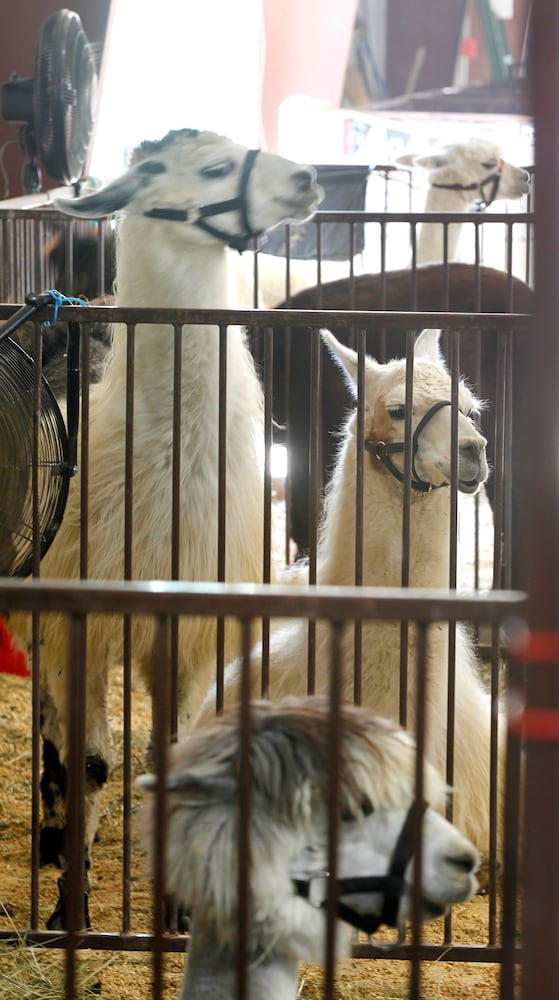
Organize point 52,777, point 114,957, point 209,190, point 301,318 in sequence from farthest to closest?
point 209,190 < point 52,777 < point 114,957 < point 301,318

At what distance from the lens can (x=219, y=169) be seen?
3475 millimetres

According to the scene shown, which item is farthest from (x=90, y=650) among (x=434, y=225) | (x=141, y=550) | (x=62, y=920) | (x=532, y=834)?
(x=434, y=225)

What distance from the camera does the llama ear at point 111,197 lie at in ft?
11.3

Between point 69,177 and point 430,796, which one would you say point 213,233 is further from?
point 69,177

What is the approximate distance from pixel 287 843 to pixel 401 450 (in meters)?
1.72

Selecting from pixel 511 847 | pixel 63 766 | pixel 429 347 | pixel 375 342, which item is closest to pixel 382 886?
pixel 511 847

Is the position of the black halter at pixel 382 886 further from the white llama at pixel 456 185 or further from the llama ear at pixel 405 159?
the llama ear at pixel 405 159

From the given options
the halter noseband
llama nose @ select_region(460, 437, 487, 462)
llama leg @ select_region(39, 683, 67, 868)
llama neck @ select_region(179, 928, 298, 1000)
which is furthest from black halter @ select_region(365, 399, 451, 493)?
the halter noseband

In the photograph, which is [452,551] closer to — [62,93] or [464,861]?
[464,861]

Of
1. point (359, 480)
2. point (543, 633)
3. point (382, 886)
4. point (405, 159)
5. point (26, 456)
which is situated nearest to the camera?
point (543, 633)

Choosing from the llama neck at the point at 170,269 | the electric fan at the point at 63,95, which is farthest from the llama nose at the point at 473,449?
the electric fan at the point at 63,95

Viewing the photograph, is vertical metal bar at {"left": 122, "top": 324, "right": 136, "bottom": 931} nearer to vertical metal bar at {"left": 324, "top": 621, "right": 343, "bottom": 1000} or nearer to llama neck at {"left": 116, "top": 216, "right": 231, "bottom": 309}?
llama neck at {"left": 116, "top": 216, "right": 231, "bottom": 309}

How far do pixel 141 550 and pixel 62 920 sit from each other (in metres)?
0.98

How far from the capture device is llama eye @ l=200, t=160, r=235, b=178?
3.47 meters
